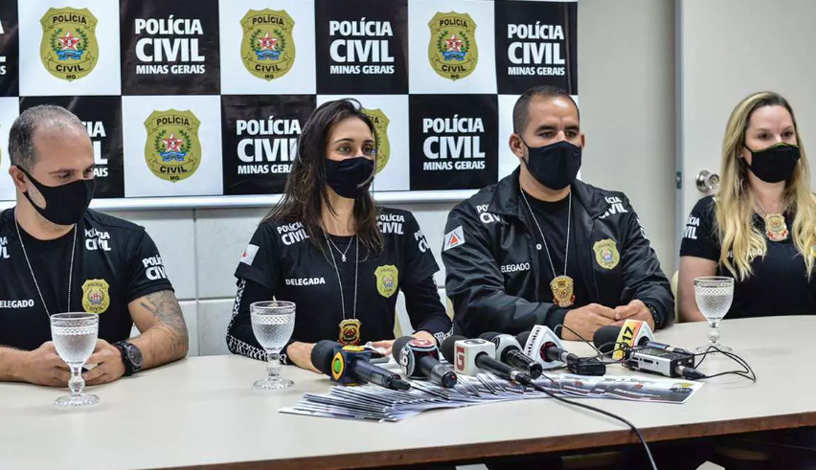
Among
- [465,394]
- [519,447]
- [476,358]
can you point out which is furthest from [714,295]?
[519,447]

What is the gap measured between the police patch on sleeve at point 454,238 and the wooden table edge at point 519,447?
4.26ft

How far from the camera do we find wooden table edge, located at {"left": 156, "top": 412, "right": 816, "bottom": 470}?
138cm

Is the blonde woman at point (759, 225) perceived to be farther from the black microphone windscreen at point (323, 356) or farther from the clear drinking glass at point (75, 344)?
the clear drinking glass at point (75, 344)

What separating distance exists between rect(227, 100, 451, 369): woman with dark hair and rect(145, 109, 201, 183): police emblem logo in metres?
0.76

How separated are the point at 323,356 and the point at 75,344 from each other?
502 mm

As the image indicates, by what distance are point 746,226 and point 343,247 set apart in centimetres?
135

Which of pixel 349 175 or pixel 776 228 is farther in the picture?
pixel 776 228

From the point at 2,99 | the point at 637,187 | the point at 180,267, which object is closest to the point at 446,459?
the point at 180,267

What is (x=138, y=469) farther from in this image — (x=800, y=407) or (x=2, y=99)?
(x=2, y=99)

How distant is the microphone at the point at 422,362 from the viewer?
5.88 ft

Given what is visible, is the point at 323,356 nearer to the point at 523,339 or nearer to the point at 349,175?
the point at 523,339

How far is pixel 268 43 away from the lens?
3.40 meters

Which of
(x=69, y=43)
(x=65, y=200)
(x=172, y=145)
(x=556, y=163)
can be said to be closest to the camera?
(x=65, y=200)

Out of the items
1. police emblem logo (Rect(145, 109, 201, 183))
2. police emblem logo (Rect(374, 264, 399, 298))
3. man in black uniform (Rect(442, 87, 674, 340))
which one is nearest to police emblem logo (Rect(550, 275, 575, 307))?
man in black uniform (Rect(442, 87, 674, 340))
